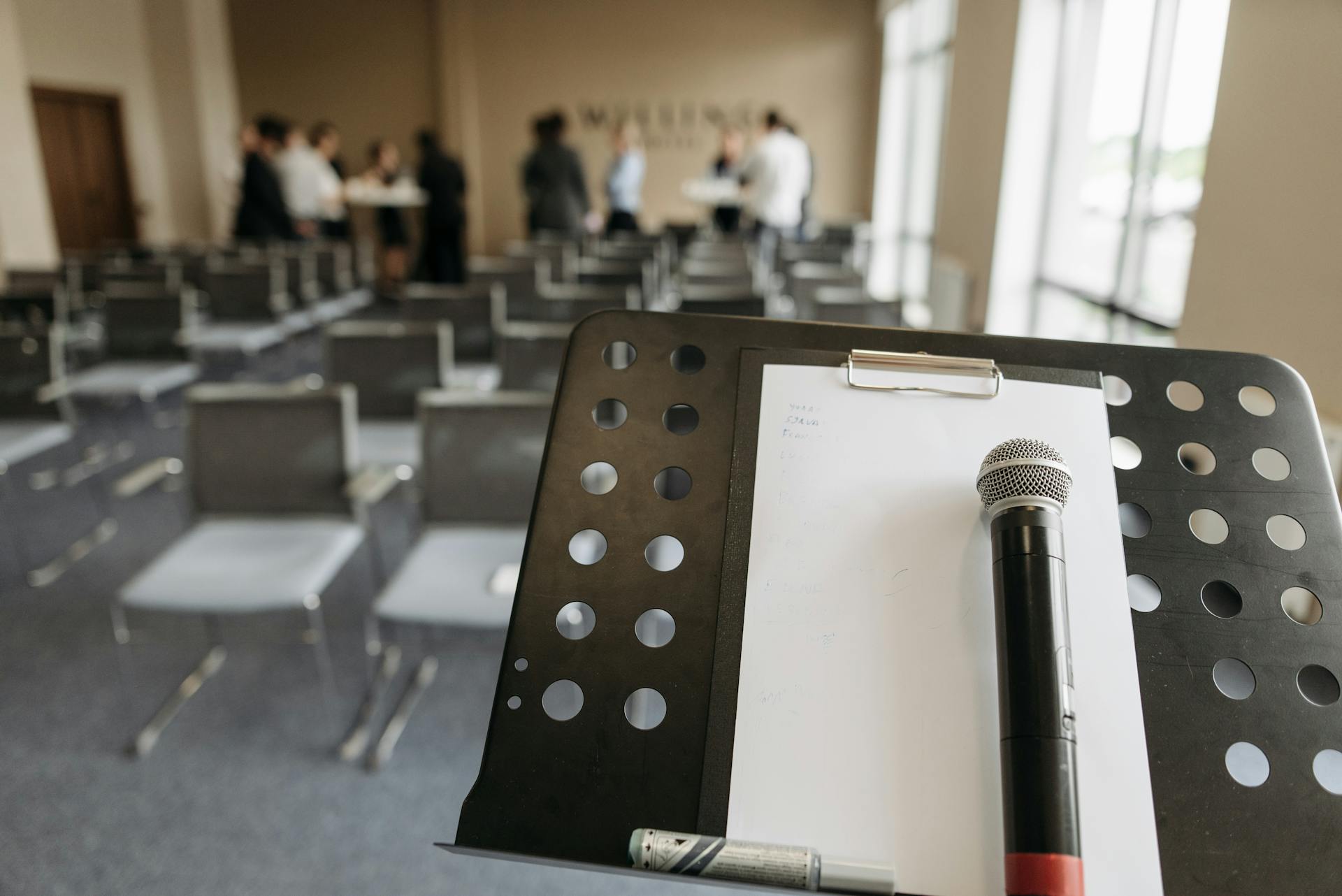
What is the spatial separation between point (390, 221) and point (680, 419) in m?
9.88

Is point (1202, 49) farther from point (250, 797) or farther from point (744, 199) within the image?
point (744, 199)

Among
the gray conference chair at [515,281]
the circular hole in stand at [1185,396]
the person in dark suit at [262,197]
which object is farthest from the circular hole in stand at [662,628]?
the person in dark suit at [262,197]

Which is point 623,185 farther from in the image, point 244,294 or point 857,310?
point 857,310

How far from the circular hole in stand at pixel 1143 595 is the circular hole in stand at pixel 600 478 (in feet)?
1.39

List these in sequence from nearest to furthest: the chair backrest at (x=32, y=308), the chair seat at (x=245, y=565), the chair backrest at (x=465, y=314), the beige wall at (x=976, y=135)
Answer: the chair seat at (x=245, y=565) < the chair backrest at (x=465, y=314) < the chair backrest at (x=32, y=308) < the beige wall at (x=976, y=135)

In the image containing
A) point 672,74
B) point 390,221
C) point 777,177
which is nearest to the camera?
point 777,177

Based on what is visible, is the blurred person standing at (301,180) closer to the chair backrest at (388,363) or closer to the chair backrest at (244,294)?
the chair backrest at (244,294)

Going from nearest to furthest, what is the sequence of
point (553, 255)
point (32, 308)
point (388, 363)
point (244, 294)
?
point (388, 363)
point (32, 308)
point (244, 294)
point (553, 255)

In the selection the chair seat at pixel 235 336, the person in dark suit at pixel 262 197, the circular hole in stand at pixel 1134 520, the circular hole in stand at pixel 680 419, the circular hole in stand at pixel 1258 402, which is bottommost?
the chair seat at pixel 235 336

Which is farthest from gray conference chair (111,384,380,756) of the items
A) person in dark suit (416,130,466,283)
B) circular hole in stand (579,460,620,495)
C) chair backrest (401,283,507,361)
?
person in dark suit (416,130,466,283)

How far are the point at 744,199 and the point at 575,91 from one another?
3.83 metres

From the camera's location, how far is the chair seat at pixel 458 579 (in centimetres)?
215

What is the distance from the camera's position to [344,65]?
10969 millimetres

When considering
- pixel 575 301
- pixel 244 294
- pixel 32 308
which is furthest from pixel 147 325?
pixel 575 301
